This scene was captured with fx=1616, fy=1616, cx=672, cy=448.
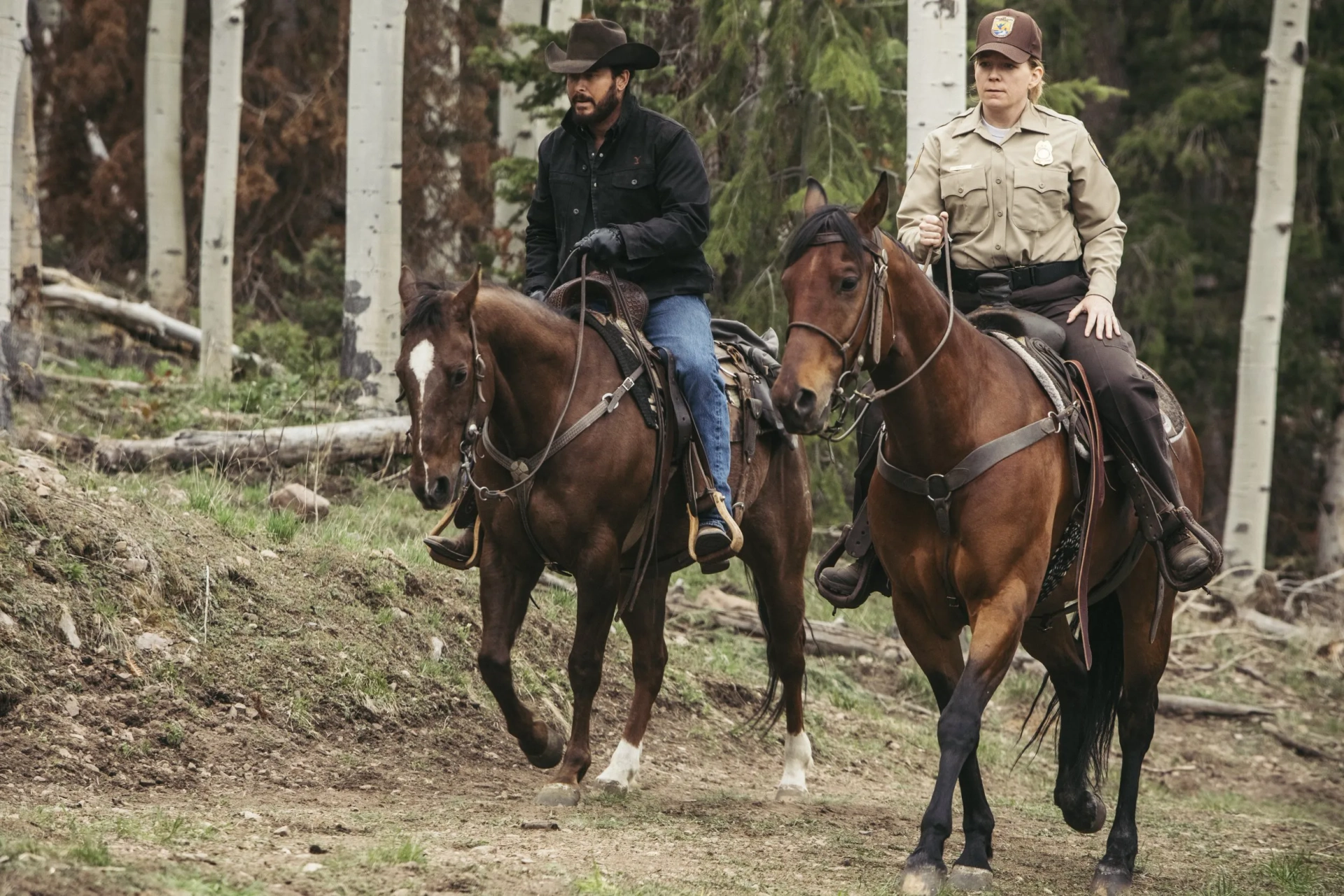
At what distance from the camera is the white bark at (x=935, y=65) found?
1128 centimetres

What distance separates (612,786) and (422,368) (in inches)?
97.5

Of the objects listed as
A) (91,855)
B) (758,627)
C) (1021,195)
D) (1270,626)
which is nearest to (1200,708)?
(1270,626)

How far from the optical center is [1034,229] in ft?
23.4

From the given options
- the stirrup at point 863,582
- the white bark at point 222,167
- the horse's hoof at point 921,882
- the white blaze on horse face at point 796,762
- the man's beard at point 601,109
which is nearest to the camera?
the horse's hoof at point 921,882

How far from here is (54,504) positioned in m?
8.14

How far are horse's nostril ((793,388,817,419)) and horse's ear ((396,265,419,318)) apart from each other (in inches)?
78.2

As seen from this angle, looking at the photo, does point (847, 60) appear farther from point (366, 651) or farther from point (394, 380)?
point (366, 651)

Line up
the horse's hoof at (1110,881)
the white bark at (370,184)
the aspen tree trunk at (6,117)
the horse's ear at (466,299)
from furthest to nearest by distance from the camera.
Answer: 1. the white bark at (370,184)
2. the aspen tree trunk at (6,117)
3. the horse's ear at (466,299)
4. the horse's hoof at (1110,881)

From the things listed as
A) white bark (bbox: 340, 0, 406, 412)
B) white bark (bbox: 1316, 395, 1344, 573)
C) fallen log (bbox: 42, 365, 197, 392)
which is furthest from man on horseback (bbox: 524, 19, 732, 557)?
white bark (bbox: 1316, 395, 1344, 573)

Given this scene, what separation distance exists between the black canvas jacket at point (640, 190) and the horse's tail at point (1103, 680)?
256 centimetres

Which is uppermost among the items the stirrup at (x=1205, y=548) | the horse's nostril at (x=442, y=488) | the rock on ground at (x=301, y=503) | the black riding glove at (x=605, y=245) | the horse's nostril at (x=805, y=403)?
the black riding glove at (x=605, y=245)

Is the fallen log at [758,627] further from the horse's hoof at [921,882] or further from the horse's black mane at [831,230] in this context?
the horse's black mane at [831,230]

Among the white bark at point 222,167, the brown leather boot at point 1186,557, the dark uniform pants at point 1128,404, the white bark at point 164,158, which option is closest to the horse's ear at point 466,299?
the dark uniform pants at point 1128,404

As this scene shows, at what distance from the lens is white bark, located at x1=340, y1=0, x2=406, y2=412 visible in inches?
553
